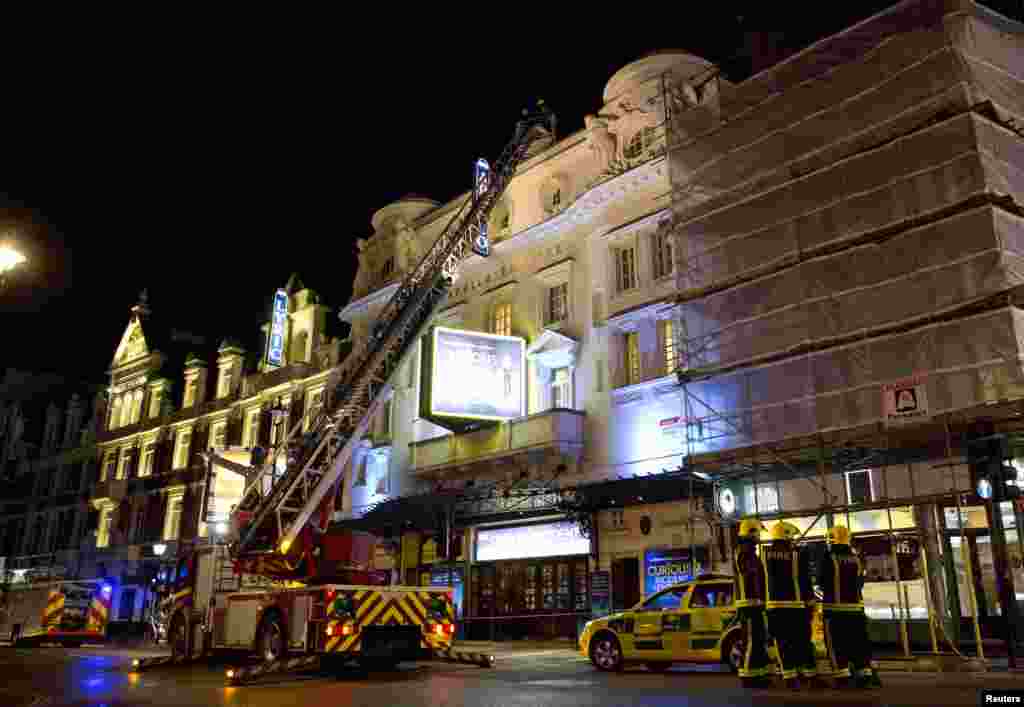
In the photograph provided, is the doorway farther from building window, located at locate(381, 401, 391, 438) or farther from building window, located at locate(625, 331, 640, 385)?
building window, located at locate(381, 401, 391, 438)

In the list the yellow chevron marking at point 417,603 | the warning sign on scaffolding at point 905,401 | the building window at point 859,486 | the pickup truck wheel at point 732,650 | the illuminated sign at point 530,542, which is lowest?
the pickup truck wheel at point 732,650

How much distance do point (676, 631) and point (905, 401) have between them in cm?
605

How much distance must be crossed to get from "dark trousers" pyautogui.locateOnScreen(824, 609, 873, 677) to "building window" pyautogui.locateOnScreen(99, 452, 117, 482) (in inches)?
1876

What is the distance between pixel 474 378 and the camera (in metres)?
26.8

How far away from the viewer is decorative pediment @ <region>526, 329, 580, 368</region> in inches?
1051

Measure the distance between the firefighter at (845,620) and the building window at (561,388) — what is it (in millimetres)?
15715

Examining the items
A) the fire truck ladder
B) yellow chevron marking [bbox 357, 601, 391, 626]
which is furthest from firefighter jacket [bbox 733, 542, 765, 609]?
the fire truck ladder

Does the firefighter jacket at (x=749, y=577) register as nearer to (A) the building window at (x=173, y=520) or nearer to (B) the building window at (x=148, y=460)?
(A) the building window at (x=173, y=520)

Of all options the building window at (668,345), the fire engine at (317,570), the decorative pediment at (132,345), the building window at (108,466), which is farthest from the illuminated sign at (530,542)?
the decorative pediment at (132,345)

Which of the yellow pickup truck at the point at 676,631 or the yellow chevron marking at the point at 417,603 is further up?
the yellow chevron marking at the point at 417,603

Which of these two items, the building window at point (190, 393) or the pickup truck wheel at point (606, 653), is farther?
the building window at point (190, 393)

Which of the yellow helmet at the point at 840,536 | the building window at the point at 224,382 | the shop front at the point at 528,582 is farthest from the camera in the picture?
the building window at the point at 224,382

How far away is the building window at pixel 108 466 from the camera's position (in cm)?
5009

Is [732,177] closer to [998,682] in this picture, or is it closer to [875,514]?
[875,514]
